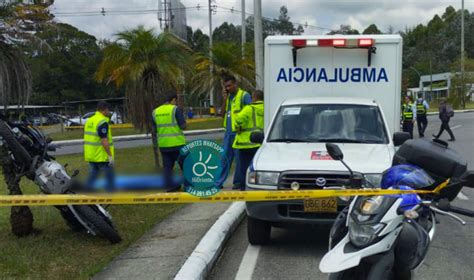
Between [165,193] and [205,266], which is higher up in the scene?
[165,193]

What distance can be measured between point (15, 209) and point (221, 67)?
1465cm

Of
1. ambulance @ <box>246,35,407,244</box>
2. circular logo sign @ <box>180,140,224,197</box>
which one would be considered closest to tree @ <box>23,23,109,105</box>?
ambulance @ <box>246,35,407,244</box>

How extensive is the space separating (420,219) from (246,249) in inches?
128

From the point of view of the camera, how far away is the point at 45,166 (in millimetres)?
6051

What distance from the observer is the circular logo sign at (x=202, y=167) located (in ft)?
15.7

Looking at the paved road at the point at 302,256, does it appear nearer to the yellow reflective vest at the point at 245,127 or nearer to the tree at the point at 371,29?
the yellow reflective vest at the point at 245,127

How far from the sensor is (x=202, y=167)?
4801 mm

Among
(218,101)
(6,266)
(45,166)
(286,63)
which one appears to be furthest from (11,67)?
(218,101)

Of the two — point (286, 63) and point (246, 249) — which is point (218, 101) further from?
point (246, 249)

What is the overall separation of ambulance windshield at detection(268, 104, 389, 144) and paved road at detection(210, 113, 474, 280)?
1.25 m

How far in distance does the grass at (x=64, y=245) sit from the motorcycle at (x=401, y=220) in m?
2.55

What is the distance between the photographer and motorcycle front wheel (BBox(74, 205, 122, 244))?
235 inches

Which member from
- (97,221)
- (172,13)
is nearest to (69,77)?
(172,13)

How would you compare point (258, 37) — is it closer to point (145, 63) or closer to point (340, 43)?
point (145, 63)
